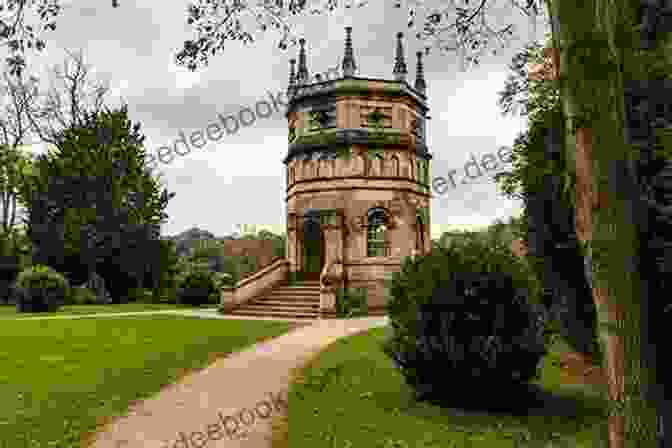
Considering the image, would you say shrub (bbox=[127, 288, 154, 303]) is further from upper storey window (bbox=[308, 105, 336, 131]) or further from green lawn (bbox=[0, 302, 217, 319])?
upper storey window (bbox=[308, 105, 336, 131])

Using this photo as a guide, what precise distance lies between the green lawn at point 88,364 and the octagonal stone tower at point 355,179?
257 inches

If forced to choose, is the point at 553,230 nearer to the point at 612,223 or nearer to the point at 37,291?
the point at 612,223

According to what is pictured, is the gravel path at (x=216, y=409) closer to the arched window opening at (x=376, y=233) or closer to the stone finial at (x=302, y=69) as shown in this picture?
the arched window opening at (x=376, y=233)

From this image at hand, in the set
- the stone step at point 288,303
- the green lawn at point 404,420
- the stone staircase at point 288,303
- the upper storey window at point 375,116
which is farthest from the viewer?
the upper storey window at point 375,116

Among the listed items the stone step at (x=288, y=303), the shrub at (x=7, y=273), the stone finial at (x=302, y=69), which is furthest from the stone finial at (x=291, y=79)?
the shrub at (x=7, y=273)

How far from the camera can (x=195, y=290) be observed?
25656 millimetres

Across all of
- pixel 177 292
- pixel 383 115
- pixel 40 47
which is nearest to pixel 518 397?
pixel 40 47

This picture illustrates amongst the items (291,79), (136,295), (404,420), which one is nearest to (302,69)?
(291,79)

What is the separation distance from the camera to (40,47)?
21.4 feet

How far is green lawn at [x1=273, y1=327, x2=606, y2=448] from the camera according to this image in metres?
5.45

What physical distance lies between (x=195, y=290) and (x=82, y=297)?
6839 mm

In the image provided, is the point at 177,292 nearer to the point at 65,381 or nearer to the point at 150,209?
the point at 150,209

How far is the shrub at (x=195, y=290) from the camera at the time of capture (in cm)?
2564

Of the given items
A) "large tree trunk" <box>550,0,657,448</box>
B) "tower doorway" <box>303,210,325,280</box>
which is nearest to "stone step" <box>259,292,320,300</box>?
"tower doorway" <box>303,210,325,280</box>
